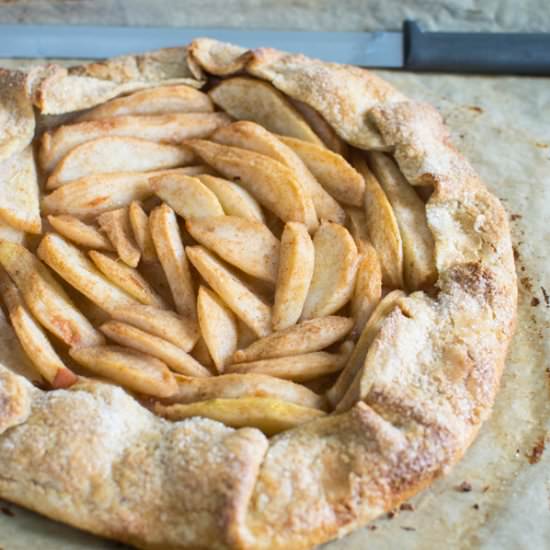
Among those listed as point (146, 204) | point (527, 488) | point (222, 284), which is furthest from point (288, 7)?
point (527, 488)

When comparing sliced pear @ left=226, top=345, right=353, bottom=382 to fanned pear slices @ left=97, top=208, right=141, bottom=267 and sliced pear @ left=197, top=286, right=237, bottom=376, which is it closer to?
sliced pear @ left=197, top=286, right=237, bottom=376

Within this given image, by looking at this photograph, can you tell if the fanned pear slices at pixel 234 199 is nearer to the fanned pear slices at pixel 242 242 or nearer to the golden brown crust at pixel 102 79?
the fanned pear slices at pixel 242 242

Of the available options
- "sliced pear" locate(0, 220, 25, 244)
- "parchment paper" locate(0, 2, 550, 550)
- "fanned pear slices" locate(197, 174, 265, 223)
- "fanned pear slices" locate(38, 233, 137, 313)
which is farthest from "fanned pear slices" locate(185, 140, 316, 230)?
"parchment paper" locate(0, 2, 550, 550)

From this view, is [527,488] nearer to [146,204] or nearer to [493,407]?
[493,407]

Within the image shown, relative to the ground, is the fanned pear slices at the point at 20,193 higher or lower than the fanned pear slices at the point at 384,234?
higher

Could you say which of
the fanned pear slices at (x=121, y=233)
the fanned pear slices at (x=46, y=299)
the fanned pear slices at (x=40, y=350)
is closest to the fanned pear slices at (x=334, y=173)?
the fanned pear slices at (x=121, y=233)

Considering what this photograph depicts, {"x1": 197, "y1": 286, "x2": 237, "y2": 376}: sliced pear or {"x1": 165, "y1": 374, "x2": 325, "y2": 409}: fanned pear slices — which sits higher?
{"x1": 197, "y1": 286, "x2": 237, "y2": 376}: sliced pear

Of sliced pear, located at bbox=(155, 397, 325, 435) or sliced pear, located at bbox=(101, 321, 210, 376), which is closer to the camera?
sliced pear, located at bbox=(155, 397, 325, 435)
